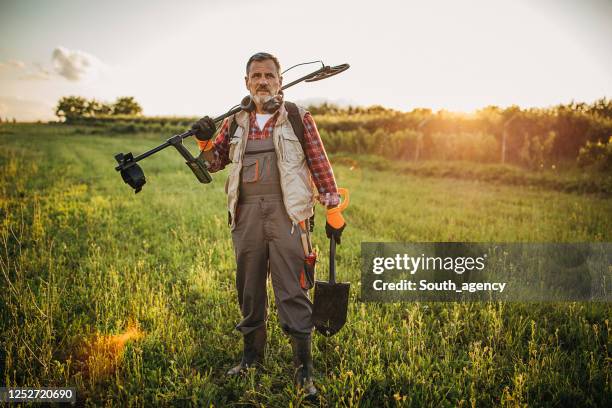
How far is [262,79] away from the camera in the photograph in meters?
3.18

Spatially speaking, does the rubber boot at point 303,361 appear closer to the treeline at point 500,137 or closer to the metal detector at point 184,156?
the metal detector at point 184,156

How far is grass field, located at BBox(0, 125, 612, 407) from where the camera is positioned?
3193 mm

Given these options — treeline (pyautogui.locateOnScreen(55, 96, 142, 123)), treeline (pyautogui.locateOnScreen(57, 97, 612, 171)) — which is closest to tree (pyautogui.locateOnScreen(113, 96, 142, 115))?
treeline (pyautogui.locateOnScreen(55, 96, 142, 123))

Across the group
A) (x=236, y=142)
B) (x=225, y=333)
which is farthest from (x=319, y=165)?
(x=225, y=333)

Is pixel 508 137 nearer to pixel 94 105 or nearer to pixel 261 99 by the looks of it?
pixel 261 99

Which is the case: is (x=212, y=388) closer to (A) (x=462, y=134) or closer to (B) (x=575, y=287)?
(B) (x=575, y=287)

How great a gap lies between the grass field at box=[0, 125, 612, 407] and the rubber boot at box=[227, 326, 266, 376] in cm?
14

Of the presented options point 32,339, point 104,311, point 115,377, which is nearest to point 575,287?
point 115,377

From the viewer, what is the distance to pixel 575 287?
509 cm

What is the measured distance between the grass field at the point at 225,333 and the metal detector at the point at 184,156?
1654 mm

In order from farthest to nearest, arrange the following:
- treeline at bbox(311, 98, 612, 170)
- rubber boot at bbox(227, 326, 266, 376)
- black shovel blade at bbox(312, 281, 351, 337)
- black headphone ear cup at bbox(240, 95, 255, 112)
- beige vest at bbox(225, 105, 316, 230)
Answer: treeline at bbox(311, 98, 612, 170) → rubber boot at bbox(227, 326, 266, 376) → black shovel blade at bbox(312, 281, 351, 337) → black headphone ear cup at bbox(240, 95, 255, 112) → beige vest at bbox(225, 105, 316, 230)

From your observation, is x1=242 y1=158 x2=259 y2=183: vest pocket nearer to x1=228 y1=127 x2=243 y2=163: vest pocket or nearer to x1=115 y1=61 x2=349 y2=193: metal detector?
x1=228 y1=127 x2=243 y2=163: vest pocket

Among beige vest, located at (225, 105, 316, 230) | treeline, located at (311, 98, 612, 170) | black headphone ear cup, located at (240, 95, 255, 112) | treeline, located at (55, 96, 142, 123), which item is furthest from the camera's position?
treeline, located at (55, 96, 142, 123)

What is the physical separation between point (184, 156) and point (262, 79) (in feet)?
3.30
